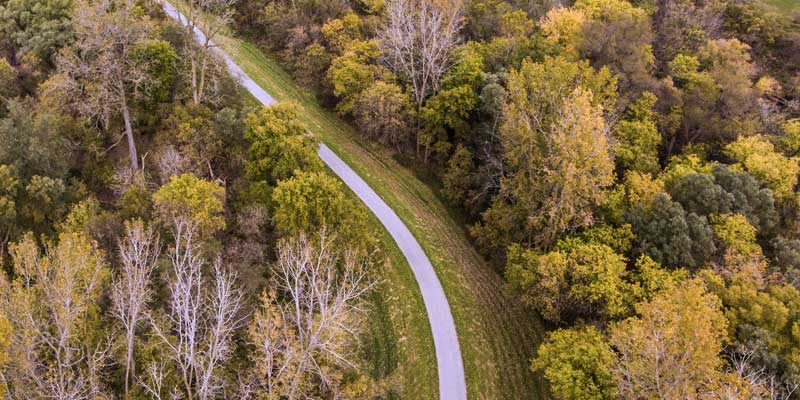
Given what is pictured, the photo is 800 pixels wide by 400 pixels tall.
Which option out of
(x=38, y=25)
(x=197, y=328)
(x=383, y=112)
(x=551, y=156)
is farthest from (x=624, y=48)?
(x=38, y=25)

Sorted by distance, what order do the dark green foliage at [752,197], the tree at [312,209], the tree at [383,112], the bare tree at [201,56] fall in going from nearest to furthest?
1. the tree at [312,209]
2. the dark green foliage at [752,197]
3. the bare tree at [201,56]
4. the tree at [383,112]

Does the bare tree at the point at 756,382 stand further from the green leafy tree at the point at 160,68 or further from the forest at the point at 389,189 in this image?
the green leafy tree at the point at 160,68

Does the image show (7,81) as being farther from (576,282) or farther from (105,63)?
(576,282)

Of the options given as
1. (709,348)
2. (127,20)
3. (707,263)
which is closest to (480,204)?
(707,263)

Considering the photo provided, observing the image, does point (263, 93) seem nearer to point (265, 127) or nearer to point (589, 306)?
point (265, 127)

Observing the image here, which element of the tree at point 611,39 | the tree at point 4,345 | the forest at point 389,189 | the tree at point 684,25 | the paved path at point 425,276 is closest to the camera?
the tree at point 4,345

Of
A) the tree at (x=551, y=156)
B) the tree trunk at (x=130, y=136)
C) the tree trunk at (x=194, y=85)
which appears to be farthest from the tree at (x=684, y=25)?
the tree trunk at (x=130, y=136)
